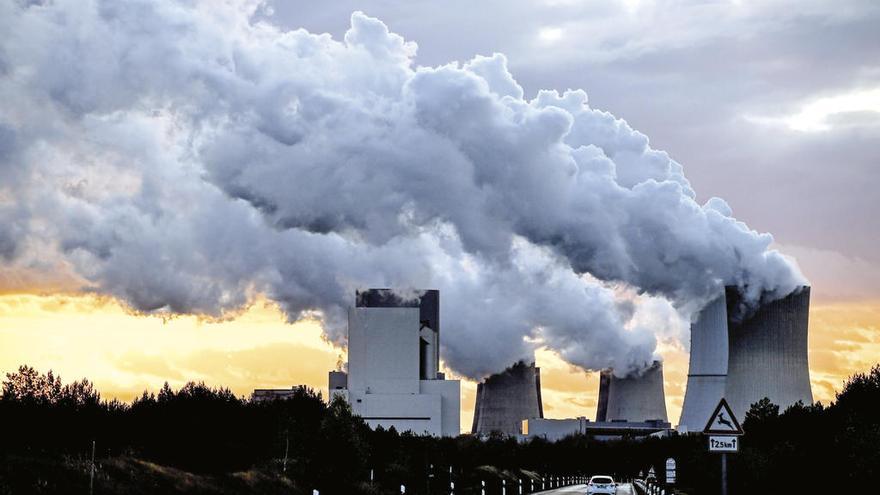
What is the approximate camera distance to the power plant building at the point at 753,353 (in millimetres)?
70250

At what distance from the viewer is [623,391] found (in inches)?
4860

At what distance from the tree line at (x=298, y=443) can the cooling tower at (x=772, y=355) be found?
9967mm

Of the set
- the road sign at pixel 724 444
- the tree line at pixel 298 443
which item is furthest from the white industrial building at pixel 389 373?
the road sign at pixel 724 444

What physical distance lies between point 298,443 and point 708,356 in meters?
34.9

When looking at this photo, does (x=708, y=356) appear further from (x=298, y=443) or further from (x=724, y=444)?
(x=724, y=444)

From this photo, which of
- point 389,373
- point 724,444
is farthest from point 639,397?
point 724,444

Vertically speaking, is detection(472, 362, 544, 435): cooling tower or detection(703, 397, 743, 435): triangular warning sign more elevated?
detection(472, 362, 544, 435): cooling tower

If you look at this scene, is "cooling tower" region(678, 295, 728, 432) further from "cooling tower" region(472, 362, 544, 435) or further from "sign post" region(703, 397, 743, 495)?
"sign post" region(703, 397, 743, 495)

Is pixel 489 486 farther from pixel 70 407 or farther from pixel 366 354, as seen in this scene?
pixel 366 354

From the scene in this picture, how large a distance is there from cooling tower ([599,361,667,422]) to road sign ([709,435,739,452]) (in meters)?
107

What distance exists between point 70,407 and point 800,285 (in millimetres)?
49515

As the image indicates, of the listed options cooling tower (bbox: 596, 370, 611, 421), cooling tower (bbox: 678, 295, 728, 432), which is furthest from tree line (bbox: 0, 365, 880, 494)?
cooling tower (bbox: 596, 370, 611, 421)

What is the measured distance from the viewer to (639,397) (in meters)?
124

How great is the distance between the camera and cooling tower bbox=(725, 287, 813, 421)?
7019 cm
